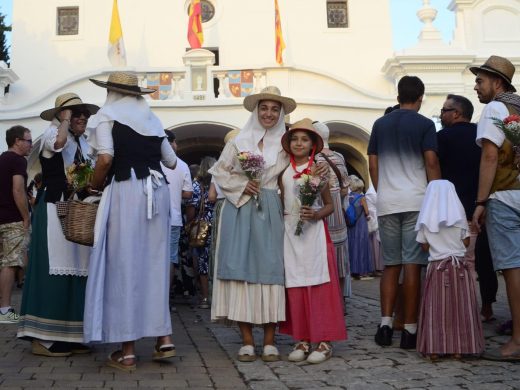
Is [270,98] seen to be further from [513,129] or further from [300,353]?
[300,353]

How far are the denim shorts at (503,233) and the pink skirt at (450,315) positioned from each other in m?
0.25

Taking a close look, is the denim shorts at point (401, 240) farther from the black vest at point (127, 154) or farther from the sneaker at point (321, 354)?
the black vest at point (127, 154)

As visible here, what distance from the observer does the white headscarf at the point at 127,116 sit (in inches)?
173

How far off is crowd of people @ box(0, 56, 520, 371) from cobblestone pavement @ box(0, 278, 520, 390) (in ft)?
0.43

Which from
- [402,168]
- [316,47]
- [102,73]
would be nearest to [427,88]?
[316,47]

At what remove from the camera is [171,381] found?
13.1 ft

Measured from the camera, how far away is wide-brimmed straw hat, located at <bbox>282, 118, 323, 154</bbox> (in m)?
4.76

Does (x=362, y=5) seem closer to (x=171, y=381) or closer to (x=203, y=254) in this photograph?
(x=203, y=254)

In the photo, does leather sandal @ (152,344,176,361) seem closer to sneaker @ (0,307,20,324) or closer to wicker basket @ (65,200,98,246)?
wicker basket @ (65,200,98,246)

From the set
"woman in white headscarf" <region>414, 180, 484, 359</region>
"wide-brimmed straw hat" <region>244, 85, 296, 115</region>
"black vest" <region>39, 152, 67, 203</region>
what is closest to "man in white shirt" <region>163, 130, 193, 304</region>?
"black vest" <region>39, 152, 67, 203</region>

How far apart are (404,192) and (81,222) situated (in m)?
2.40

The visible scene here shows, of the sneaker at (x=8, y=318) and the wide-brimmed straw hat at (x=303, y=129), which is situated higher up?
the wide-brimmed straw hat at (x=303, y=129)

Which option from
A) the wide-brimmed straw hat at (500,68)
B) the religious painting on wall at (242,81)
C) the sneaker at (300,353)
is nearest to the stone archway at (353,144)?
the religious painting on wall at (242,81)

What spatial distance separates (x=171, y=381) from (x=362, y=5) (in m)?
18.8
